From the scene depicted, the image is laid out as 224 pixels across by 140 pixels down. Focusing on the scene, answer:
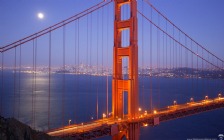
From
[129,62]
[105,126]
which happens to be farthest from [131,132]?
[129,62]

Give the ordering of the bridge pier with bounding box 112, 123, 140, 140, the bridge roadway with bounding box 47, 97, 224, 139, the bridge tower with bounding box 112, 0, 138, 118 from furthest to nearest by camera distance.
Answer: the bridge tower with bounding box 112, 0, 138, 118 < the bridge pier with bounding box 112, 123, 140, 140 < the bridge roadway with bounding box 47, 97, 224, 139

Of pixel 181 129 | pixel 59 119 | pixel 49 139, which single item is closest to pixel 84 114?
pixel 59 119

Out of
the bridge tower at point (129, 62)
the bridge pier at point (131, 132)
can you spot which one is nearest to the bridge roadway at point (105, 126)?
the bridge pier at point (131, 132)

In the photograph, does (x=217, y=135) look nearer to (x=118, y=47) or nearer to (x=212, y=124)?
(x=212, y=124)

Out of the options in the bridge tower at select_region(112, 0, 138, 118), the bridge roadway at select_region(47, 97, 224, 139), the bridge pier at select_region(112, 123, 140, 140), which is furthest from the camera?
the bridge tower at select_region(112, 0, 138, 118)

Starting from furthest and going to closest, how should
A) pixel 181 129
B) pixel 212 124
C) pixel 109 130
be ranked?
pixel 212 124 < pixel 181 129 < pixel 109 130

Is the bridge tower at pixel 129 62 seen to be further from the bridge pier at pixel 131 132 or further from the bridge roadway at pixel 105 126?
the bridge roadway at pixel 105 126

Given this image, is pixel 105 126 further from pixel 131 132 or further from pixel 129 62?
pixel 129 62

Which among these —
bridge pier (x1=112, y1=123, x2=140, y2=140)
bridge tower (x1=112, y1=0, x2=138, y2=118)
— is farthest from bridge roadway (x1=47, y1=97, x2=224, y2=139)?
bridge tower (x1=112, y1=0, x2=138, y2=118)

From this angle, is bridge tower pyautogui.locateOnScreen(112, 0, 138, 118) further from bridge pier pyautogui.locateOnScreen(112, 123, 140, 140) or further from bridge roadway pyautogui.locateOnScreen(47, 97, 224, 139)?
bridge roadway pyautogui.locateOnScreen(47, 97, 224, 139)
